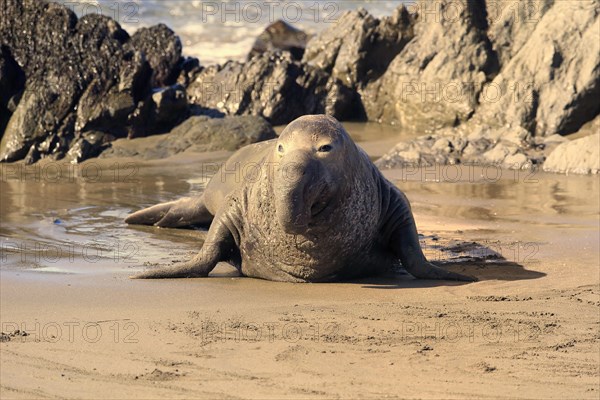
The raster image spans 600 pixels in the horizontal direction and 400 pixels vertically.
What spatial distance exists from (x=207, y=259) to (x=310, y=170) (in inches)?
54.0

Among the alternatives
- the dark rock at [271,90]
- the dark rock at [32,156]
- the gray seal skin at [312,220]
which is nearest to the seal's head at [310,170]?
the gray seal skin at [312,220]

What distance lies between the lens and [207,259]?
7.54m

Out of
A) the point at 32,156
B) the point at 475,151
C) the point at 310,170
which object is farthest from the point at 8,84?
the point at 310,170

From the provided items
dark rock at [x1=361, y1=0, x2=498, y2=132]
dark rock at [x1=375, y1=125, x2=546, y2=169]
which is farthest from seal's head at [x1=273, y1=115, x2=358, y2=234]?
dark rock at [x1=361, y1=0, x2=498, y2=132]

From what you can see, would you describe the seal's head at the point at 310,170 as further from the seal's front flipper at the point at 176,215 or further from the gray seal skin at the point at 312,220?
the seal's front flipper at the point at 176,215

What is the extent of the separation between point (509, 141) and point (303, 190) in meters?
7.81

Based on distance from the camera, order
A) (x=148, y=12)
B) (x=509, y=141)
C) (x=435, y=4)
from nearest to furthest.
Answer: (x=509, y=141)
(x=435, y=4)
(x=148, y=12)

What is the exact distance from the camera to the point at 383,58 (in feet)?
58.7

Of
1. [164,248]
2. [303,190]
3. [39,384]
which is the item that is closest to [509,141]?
[164,248]

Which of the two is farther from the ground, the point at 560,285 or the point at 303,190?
the point at 303,190

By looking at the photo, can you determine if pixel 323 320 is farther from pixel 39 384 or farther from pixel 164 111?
pixel 164 111

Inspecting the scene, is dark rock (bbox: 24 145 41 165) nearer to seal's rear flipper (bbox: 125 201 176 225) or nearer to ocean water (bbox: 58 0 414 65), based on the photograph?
seal's rear flipper (bbox: 125 201 176 225)

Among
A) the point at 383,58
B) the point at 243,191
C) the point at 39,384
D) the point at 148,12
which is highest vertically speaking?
the point at 148,12

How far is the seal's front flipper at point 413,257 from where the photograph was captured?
24.1 feet
